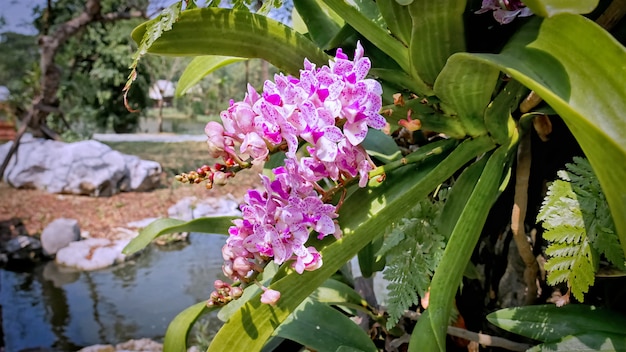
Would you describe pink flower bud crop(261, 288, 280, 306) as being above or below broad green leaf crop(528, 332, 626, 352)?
above

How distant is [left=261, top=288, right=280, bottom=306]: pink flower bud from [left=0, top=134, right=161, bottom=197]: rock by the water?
476cm

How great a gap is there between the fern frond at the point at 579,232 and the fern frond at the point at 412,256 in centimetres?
9

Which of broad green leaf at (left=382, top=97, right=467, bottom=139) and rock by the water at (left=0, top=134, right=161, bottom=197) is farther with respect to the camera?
rock by the water at (left=0, top=134, right=161, bottom=197)

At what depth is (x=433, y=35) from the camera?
0.27 m

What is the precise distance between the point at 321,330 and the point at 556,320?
189 mm

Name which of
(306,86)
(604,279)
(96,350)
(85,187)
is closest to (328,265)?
(306,86)

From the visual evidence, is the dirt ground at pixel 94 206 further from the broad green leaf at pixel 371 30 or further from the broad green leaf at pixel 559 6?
the broad green leaf at pixel 559 6

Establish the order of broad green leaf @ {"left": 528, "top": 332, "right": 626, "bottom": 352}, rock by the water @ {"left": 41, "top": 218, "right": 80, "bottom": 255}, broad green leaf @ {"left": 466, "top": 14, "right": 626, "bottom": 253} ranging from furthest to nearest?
rock by the water @ {"left": 41, "top": 218, "right": 80, "bottom": 255} → broad green leaf @ {"left": 528, "top": 332, "right": 626, "bottom": 352} → broad green leaf @ {"left": 466, "top": 14, "right": 626, "bottom": 253}

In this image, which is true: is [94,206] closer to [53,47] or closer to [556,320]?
[53,47]

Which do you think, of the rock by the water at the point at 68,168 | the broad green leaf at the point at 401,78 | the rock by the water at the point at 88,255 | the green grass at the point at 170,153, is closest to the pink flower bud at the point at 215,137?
the broad green leaf at the point at 401,78

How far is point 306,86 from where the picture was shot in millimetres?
246

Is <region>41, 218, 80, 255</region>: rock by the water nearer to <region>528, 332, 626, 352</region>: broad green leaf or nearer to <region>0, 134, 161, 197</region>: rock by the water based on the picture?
<region>0, 134, 161, 197</region>: rock by the water

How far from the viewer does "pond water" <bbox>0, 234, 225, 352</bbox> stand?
2740 millimetres

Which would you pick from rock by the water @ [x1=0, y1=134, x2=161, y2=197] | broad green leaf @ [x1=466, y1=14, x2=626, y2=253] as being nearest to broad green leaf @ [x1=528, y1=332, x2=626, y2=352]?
broad green leaf @ [x1=466, y1=14, x2=626, y2=253]
